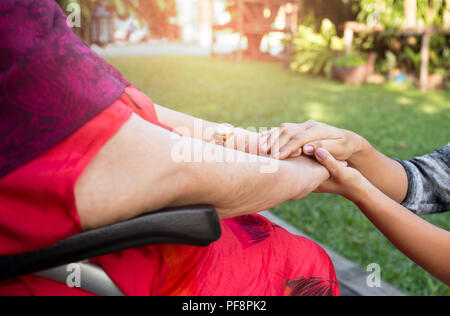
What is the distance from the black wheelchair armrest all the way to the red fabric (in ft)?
0.08

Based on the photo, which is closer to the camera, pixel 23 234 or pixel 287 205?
pixel 23 234

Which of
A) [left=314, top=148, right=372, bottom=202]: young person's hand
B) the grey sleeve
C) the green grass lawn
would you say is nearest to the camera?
[left=314, top=148, right=372, bottom=202]: young person's hand

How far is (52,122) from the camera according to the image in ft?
2.31

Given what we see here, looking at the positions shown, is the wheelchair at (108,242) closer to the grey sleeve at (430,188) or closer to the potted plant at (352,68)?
the grey sleeve at (430,188)

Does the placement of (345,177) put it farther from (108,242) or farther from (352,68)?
(352,68)

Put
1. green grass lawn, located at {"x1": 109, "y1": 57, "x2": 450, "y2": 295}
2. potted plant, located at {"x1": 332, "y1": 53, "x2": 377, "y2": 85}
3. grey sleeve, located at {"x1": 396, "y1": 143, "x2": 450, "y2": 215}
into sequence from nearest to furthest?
grey sleeve, located at {"x1": 396, "y1": 143, "x2": 450, "y2": 215}, green grass lawn, located at {"x1": 109, "y1": 57, "x2": 450, "y2": 295}, potted plant, located at {"x1": 332, "y1": 53, "x2": 377, "y2": 85}

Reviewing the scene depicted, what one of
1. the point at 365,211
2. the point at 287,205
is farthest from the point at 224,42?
the point at 365,211

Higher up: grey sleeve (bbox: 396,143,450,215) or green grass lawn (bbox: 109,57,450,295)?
grey sleeve (bbox: 396,143,450,215)

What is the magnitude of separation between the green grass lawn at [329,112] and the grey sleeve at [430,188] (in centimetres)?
103

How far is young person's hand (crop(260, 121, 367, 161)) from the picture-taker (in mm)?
1161

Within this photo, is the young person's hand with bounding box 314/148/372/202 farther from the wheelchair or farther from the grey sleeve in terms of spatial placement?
the wheelchair

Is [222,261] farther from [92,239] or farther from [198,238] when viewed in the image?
[92,239]

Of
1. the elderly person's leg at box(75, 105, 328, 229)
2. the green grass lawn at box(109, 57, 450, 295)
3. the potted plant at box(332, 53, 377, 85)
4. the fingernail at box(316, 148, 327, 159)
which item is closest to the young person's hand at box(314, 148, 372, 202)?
the fingernail at box(316, 148, 327, 159)

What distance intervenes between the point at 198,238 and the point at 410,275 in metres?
1.95
